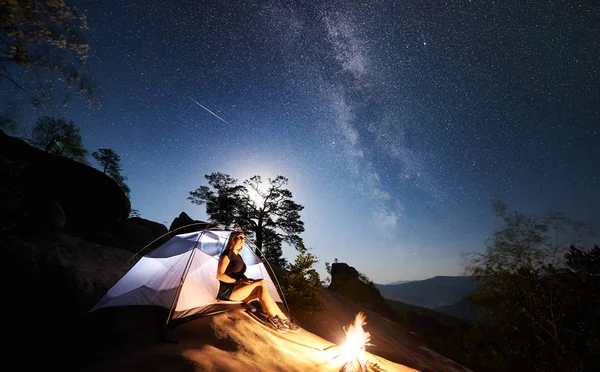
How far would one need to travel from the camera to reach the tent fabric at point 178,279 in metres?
5.52

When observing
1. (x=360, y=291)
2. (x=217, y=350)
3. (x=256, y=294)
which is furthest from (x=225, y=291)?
(x=360, y=291)

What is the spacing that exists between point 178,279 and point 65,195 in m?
15.6

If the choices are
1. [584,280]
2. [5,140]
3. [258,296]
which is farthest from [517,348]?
[5,140]

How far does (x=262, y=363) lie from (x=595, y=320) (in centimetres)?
1785

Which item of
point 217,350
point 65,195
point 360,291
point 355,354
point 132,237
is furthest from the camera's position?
point 360,291

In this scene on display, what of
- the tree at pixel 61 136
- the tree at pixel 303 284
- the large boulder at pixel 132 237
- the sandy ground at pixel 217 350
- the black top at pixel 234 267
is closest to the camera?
the sandy ground at pixel 217 350

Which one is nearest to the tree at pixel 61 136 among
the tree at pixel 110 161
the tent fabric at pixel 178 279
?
the tree at pixel 110 161

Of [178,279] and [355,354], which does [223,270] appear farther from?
[355,354]

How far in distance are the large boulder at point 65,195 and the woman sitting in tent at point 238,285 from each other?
8.52m

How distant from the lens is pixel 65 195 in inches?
608

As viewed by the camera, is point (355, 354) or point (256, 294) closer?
point (355, 354)

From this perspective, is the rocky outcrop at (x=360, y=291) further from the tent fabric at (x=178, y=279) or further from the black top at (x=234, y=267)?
the black top at (x=234, y=267)

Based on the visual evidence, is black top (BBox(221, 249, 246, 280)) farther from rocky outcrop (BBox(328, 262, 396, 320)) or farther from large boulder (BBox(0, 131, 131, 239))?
rocky outcrop (BBox(328, 262, 396, 320))

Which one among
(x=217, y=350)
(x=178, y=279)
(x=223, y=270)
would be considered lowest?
(x=217, y=350)
